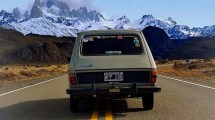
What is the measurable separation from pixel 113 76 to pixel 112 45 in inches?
45.7

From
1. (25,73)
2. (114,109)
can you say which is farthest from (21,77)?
(114,109)

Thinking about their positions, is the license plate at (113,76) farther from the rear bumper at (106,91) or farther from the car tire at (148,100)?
the car tire at (148,100)

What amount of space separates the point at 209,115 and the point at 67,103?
4844mm

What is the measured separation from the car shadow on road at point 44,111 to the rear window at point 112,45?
1578 millimetres

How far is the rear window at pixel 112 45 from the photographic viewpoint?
39.1 feet

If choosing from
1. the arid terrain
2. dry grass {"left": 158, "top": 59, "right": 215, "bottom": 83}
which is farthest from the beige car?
dry grass {"left": 158, "top": 59, "right": 215, "bottom": 83}

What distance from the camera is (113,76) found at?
36.6ft

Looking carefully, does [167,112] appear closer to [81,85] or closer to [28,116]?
[81,85]

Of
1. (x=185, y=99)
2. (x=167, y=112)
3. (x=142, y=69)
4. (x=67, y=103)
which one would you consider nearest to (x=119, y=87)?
(x=142, y=69)

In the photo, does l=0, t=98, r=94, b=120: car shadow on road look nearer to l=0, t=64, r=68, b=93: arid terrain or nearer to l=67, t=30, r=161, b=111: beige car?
l=67, t=30, r=161, b=111: beige car

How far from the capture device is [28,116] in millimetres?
11586

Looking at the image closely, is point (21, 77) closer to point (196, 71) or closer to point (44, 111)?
point (196, 71)

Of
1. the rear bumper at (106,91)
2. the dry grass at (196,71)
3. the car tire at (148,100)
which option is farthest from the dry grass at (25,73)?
the rear bumper at (106,91)

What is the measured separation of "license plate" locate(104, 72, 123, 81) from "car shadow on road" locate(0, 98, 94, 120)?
1.01 m
